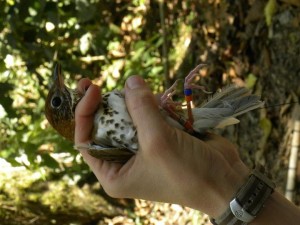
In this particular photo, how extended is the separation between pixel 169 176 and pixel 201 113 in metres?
0.40

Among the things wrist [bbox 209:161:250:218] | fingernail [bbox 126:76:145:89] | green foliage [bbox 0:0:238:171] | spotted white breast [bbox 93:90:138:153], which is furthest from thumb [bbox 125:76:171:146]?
green foliage [bbox 0:0:238:171]

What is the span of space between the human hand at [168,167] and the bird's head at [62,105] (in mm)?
207

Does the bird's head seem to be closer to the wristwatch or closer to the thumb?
the thumb

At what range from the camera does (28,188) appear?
4.13 metres

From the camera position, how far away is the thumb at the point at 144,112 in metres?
1.57

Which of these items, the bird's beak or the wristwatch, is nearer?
the wristwatch

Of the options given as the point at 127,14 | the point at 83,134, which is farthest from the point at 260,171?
Answer: the point at 127,14

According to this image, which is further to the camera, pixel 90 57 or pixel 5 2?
pixel 90 57

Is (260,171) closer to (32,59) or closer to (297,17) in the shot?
(32,59)

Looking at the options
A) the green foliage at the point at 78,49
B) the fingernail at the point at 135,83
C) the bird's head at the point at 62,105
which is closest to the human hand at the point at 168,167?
the fingernail at the point at 135,83

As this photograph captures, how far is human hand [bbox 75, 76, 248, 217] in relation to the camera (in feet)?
5.15

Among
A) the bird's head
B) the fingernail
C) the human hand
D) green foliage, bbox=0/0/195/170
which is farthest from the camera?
green foliage, bbox=0/0/195/170

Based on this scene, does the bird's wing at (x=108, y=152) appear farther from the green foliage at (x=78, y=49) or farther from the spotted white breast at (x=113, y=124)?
the green foliage at (x=78, y=49)

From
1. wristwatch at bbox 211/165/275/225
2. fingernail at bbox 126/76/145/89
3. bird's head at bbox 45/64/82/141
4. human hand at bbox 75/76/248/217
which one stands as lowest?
wristwatch at bbox 211/165/275/225
